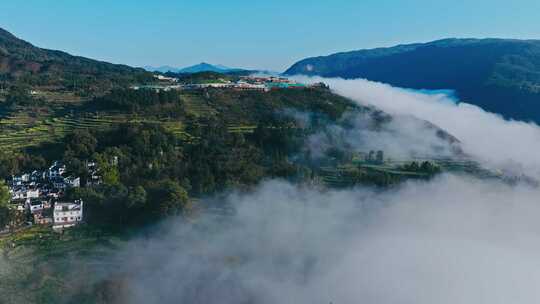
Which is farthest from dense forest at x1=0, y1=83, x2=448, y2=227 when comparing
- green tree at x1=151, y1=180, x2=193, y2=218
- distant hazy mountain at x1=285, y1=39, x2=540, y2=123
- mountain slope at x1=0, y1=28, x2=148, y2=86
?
distant hazy mountain at x1=285, y1=39, x2=540, y2=123

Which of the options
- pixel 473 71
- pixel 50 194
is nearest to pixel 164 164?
pixel 50 194

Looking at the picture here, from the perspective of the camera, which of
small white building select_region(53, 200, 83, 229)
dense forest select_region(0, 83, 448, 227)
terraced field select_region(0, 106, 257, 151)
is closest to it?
small white building select_region(53, 200, 83, 229)

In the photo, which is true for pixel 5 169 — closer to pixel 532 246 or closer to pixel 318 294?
pixel 318 294

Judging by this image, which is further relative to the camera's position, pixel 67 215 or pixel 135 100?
pixel 135 100

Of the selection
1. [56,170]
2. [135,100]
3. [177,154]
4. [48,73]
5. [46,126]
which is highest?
[48,73]

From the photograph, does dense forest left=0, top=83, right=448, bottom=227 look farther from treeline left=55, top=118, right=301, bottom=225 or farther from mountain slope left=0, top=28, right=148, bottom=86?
mountain slope left=0, top=28, right=148, bottom=86

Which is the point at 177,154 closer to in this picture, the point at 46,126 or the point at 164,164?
the point at 164,164

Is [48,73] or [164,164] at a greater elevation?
[48,73]
